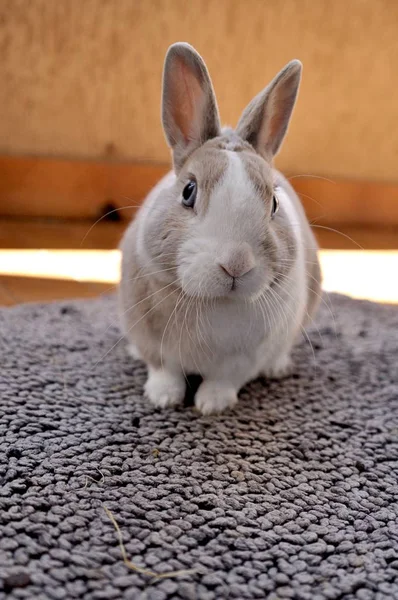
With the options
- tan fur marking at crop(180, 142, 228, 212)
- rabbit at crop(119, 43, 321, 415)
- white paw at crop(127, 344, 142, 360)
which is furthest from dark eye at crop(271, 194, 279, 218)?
white paw at crop(127, 344, 142, 360)

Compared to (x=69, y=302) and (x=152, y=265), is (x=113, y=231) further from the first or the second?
(x=152, y=265)

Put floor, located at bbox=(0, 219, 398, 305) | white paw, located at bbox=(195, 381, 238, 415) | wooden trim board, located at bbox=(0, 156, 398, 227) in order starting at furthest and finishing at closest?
wooden trim board, located at bbox=(0, 156, 398, 227) < floor, located at bbox=(0, 219, 398, 305) < white paw, located at bbox=(195, 381, 238, 415)

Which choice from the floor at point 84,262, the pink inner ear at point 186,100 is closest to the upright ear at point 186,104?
the pink inner ear at point 186,100

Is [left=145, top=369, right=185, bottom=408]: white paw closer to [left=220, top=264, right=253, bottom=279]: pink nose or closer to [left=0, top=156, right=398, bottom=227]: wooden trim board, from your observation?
[left=220, top=264, right=253, bottom=279]: pink nose

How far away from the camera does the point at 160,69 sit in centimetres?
243

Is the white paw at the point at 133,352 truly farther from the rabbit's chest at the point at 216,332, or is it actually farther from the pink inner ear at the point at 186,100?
the pink inner ear at the point at 186,100

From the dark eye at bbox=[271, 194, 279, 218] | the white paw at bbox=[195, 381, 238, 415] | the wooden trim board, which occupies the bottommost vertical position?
the white paw at bbox=[195, 381, 238, 415]

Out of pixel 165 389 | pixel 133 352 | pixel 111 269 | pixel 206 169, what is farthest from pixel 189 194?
pixel 111 269

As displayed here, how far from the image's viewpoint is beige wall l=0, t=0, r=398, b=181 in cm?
230

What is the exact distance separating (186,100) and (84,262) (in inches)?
39.4

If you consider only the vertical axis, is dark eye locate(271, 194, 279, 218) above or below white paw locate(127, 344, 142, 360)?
above

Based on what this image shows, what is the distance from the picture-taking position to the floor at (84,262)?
1.87 m

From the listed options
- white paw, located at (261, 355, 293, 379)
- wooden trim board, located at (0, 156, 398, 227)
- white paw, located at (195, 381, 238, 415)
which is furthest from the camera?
wooden trim board, located at (0, 156, 398, 227)

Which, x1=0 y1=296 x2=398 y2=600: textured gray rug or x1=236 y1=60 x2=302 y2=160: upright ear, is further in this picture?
x1=236 y1=60 x2=302 y2=160: upright ear
